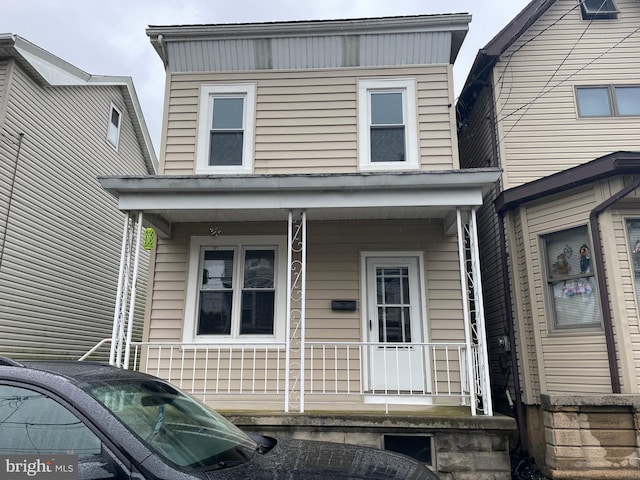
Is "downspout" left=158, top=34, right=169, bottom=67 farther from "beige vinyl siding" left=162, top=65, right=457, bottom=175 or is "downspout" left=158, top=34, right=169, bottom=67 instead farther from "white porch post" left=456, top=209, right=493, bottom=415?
"white porch post" left=456, top=209, right=493, bottom=415

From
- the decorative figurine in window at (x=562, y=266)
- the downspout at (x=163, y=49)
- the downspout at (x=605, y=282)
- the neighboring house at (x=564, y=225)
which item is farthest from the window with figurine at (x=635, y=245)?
the downspout at (x=163, y=49)

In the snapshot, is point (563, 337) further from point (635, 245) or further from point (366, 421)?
point (366, 421)

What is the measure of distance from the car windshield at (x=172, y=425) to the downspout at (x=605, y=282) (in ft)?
16.2

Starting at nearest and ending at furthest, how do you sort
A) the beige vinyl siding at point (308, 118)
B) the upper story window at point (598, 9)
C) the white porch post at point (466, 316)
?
1. the white porch post at point (466, 316)
2. the beige vinyl siding at point (308, 118)
3. the upper story window at point (598, 9)

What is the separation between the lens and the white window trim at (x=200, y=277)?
6.70m

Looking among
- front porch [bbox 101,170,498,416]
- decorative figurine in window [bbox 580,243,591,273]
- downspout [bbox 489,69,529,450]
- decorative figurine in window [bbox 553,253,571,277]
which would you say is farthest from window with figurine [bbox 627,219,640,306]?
front porch [bbox 101,170,498,416]

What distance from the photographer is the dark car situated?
6.46ft

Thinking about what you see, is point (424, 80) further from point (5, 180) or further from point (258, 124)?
point (5, 180)

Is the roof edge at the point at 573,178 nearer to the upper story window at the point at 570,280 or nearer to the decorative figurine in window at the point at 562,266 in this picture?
the upper story window at the point at 570,280

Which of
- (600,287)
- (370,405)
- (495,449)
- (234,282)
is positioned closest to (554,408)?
(495,449)

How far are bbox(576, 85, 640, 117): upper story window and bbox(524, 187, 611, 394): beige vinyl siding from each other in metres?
2.58

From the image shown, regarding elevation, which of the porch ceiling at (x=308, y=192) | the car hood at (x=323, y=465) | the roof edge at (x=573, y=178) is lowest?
the car hood at (x=323, y=465)

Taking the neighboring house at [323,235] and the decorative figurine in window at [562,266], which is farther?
the decorative figurine in window at [562,266]

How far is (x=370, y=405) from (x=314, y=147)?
13.1ft
